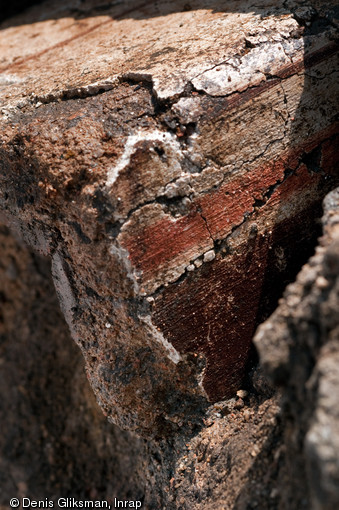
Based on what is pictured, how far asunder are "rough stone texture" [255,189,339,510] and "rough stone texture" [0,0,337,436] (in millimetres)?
420

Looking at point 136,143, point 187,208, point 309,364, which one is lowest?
point 309,364

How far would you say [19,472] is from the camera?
263cm

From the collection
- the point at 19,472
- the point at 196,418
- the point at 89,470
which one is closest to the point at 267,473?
the point at 196,418

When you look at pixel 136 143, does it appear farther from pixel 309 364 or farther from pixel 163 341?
pixel 309 364

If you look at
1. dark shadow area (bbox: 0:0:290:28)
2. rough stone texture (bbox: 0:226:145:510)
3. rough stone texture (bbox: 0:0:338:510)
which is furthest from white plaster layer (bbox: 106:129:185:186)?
rough stone texture (bbox: 0:226:145:510)

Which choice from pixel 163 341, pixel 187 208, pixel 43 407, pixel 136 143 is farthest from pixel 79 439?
pixel 136 143

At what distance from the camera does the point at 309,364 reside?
1.02m

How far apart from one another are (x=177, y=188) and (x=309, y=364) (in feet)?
2.08

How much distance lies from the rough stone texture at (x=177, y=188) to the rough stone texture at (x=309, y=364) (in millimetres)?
420

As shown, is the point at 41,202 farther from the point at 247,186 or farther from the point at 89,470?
the point at 89,470

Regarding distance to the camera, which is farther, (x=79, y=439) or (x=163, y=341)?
(x=79, y=439)

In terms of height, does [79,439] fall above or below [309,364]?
below

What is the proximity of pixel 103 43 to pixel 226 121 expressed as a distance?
2.67ft

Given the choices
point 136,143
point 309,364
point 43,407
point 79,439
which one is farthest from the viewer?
point 43,407
